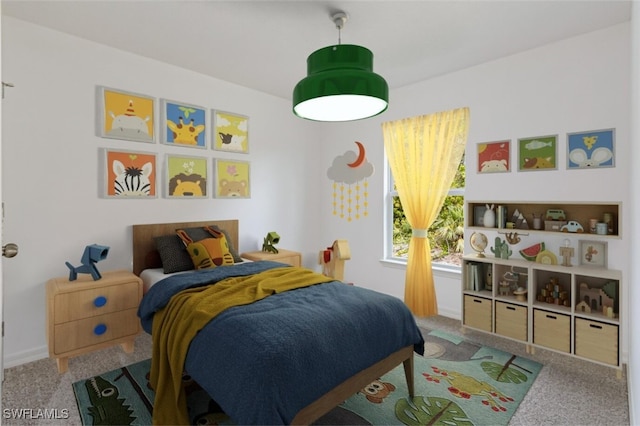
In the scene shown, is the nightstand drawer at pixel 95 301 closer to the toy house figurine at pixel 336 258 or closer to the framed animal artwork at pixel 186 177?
the framed animal artwork at pixel 186 177

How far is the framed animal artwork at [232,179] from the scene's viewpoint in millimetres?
3912

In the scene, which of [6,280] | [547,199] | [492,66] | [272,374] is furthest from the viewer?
[492,66]

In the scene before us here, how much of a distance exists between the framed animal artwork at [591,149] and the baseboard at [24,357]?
179 inches

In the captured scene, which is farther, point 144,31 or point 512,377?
point 144,31

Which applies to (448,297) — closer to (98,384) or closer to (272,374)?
(272,374)

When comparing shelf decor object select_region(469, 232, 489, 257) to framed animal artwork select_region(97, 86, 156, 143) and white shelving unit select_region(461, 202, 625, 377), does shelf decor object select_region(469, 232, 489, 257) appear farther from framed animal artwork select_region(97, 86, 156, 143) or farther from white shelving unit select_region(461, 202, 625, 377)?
framed animal artwork select_region(97, 86, 156, 143)

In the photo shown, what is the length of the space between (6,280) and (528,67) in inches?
183

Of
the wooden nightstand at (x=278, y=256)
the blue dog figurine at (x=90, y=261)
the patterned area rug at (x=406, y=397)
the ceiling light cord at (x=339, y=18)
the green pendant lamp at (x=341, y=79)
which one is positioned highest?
the ceiling light cord at (x=339, y=18)

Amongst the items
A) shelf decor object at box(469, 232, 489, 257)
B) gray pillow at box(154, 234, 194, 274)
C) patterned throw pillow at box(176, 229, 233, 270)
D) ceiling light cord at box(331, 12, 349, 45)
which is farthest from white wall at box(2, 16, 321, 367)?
shelf decor object at box(469, 232, 489, 257)

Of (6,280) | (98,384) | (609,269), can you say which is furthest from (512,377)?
(6,280)

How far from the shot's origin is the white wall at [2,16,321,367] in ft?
8.87

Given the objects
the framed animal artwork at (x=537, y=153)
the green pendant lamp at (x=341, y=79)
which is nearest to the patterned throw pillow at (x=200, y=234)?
the green pendant lamp at (x=341, y=79)

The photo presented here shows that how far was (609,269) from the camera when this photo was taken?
277cm

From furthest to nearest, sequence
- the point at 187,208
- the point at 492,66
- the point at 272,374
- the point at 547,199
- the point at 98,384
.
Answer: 1. the point at 187,208
2. the point at 492,66
3. the point at 547,199
4. the point at 98,384
5. the point at 272,374
